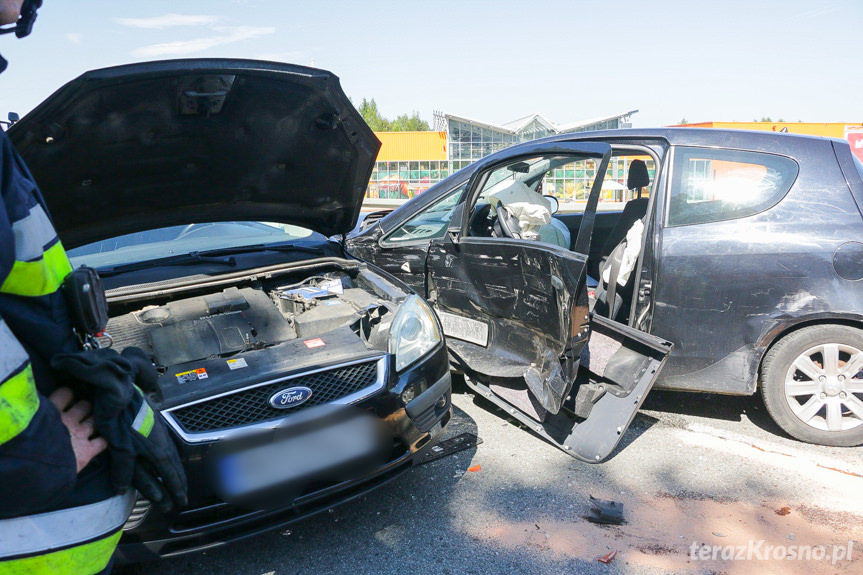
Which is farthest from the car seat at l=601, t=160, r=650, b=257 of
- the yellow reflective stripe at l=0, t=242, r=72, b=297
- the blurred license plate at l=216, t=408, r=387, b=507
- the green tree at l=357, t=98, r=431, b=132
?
the green tree at l=357, t=98, r=431, b=132

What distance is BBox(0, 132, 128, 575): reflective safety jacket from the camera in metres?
1.10

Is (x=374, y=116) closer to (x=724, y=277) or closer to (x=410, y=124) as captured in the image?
(x=410, y=124)

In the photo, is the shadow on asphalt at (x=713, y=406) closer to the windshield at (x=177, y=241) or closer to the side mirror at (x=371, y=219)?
the windshield at (x=177, y=241)

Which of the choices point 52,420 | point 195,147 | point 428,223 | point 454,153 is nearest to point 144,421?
point 52,420

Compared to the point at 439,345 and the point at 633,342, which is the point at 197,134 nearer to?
→ the point at 439,345

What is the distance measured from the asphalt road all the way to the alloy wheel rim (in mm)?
183

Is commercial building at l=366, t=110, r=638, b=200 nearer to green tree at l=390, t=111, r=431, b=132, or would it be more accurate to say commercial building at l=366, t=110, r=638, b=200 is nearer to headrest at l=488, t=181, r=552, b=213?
headrest at l=488, t=181, r=552, b=213

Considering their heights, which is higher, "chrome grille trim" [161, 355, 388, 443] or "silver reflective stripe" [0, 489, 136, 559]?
"silver reflective stripe" [0, 489, 136, 559]

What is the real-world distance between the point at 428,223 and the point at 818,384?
8.86ft

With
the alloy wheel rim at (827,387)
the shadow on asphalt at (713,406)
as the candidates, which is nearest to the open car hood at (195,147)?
the shadow on asphalt at (713,406)

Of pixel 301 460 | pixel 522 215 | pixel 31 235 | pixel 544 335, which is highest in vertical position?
pixel 31 235

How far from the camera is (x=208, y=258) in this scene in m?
3.41

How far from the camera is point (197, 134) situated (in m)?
2.90

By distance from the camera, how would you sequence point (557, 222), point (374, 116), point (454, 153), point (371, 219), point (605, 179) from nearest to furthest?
point (605, 179), point (557, 222), point (371, 219), point (454, 153), point (374, 116)
